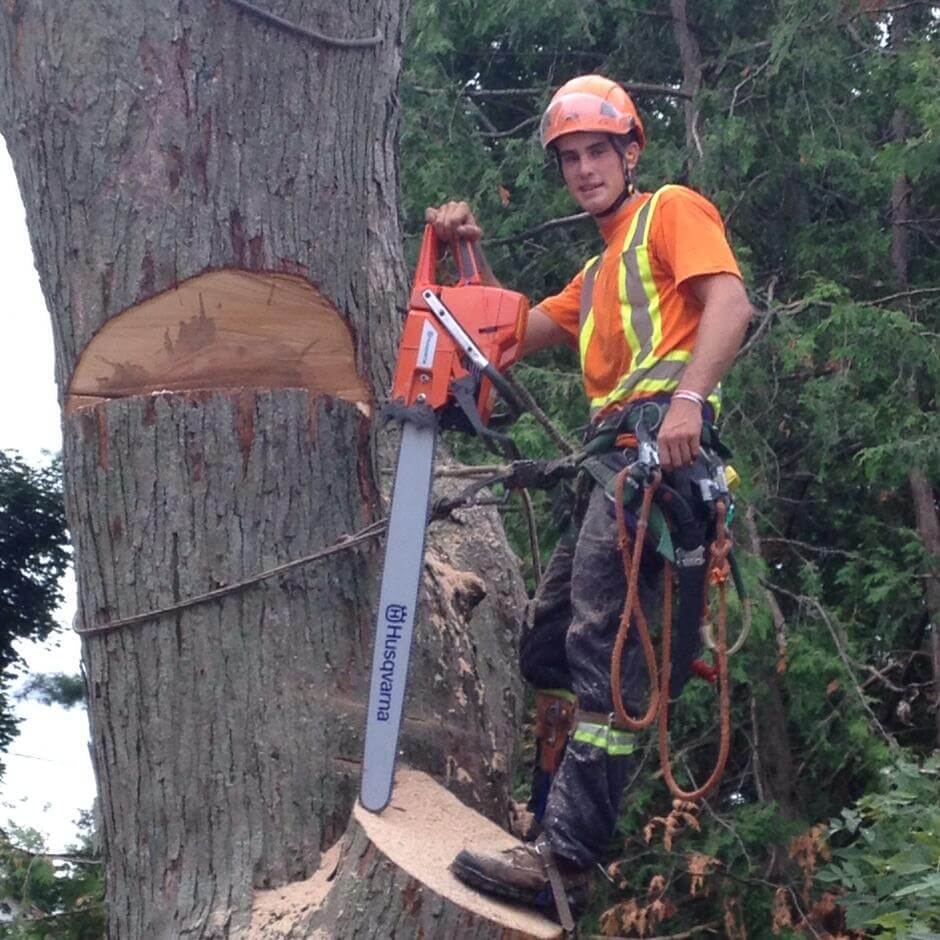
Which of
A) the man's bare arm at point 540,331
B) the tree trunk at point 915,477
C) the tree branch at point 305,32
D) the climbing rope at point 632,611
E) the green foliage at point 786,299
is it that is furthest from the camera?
the tree trunk at point 915,477

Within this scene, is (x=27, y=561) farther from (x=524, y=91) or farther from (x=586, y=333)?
(x=524, y=91)

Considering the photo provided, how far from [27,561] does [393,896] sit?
16.2ft

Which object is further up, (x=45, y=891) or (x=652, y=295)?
(x=652, y=295)

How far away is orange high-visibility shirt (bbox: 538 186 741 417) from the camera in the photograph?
371 centimetres

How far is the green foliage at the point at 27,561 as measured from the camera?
771 centimetres

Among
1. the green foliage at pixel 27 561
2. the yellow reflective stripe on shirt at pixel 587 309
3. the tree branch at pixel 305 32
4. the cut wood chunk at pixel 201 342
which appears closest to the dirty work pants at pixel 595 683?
the yellow reflective stripe on shirt at pixel 587 309

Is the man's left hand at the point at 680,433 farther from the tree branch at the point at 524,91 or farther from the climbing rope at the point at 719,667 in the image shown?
the tree branch at the point at 524,91

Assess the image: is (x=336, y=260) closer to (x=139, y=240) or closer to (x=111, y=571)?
(x=139, y=240)

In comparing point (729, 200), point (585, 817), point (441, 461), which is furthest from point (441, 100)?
point (585, 817)

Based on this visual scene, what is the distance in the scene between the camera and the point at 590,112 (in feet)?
12.9

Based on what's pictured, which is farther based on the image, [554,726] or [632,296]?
[554,726]

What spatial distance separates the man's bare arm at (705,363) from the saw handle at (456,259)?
563 millimetres

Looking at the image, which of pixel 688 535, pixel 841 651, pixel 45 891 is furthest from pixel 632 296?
pixel 841 651

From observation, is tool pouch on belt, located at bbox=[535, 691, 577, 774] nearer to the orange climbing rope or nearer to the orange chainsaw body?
the orange climbing rope
